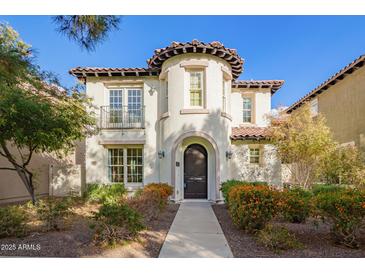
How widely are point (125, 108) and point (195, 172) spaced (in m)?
4.70

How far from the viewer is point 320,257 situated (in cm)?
468

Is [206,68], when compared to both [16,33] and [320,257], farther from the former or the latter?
[320,257]

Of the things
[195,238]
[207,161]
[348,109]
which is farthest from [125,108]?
[348,109]

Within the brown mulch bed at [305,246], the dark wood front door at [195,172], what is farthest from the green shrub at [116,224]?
the dark wood front door at [195,172]

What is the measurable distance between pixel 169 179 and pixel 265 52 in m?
6.70

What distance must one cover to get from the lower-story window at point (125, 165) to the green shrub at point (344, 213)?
8.42m

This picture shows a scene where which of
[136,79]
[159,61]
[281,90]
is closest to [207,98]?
[159,61]

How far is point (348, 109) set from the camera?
32.2 ft

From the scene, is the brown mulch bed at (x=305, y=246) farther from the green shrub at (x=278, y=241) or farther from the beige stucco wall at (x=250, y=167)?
the beige stucco wall at (x=250, y=167)

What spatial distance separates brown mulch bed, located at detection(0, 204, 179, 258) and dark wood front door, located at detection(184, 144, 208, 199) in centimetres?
501

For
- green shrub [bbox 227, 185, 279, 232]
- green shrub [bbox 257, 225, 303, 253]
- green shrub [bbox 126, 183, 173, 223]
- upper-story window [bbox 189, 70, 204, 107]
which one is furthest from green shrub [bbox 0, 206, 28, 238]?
upper-story window [bbox 189, 70, 204, 107]

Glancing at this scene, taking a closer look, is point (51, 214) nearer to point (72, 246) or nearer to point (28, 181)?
point (72, 246)

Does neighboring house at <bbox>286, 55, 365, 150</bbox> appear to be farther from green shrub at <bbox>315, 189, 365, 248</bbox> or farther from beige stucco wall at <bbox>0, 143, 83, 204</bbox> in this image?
beige stucco wall at <bbox>0, 143, 83, 204</bbox>

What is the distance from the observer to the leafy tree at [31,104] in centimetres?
600
